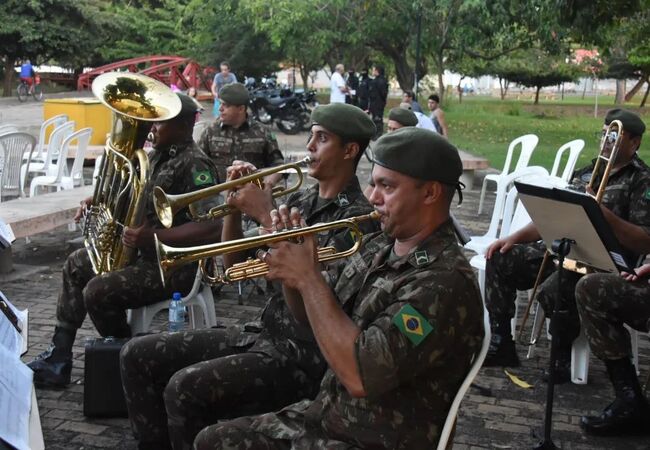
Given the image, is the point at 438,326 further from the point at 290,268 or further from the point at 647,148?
the point at 647,148

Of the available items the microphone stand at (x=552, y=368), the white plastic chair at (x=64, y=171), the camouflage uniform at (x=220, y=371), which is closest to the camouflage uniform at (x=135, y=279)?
the camouflage uniform at (x=220, y=371)

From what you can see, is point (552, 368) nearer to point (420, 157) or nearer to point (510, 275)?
point (510, 275)

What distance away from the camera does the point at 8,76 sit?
102 ft

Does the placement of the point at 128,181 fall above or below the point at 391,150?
below

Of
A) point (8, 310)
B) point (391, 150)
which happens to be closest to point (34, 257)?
point (8, 310)

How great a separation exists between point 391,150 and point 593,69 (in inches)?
1599

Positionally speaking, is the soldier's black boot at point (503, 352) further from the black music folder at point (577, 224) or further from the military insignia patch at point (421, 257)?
the military insignia patch at point (421, 257)

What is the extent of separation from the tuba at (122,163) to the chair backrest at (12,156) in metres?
4.56

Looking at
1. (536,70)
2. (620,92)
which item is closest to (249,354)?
(536,70)

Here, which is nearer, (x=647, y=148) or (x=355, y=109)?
(x=355, y=109)

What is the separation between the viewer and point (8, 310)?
389 centimetres

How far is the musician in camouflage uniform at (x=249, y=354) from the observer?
10.1ft

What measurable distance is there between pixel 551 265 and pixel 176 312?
2.33 meters

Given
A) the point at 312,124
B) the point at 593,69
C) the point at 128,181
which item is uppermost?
the point at 312,124
